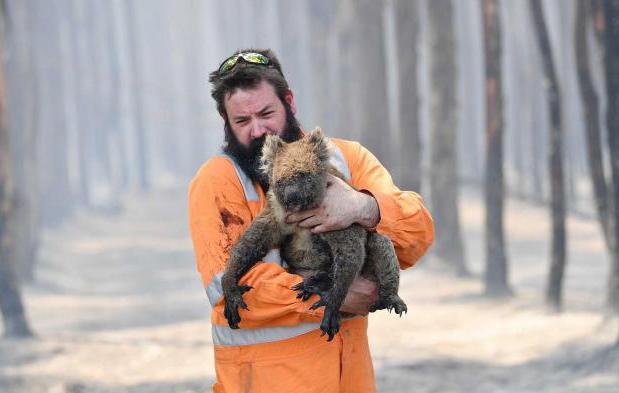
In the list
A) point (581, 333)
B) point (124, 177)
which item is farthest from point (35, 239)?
point (124, 177)

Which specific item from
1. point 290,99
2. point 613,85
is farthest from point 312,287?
point 613,85

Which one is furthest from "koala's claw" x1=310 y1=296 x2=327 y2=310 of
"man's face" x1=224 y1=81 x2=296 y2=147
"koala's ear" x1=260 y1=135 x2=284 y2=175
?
"man's face" x1=224 y1=81 x2=296 y2=147

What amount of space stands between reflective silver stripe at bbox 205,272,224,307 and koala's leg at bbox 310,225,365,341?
33 centimetres

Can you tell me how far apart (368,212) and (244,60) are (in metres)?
0.69

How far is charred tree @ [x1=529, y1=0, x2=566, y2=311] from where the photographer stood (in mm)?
12016

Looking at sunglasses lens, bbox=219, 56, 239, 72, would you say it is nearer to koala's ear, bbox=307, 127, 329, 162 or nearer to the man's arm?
koala's ear, bbox=307, 127, 329, 162

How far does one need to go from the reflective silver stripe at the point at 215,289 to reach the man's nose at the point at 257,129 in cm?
50

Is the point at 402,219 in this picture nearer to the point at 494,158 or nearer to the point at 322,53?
the point at 494,158

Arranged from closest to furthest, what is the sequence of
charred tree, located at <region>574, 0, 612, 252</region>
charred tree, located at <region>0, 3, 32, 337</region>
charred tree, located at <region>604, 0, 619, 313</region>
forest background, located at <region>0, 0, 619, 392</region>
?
charred tree, located at <region>604, 0, 619, 313</region>, forest background, located at <region>0, 0, 619, 392</region>, charred tree, located at <region>574, 0, 612, 252</region>, charred tree, located at <region>0, 3, 32, 337</region>

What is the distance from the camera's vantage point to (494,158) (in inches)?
547

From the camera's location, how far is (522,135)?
3544 cm

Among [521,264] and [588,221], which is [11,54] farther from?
[588,221]

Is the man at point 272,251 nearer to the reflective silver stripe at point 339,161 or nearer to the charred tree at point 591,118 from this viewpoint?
the reflective silver stripe at point 339,161

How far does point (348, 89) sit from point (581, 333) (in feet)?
51.4
